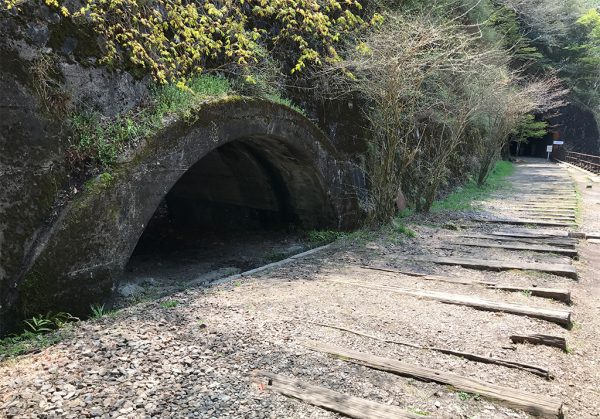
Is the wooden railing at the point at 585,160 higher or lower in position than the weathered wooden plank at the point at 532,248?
higher

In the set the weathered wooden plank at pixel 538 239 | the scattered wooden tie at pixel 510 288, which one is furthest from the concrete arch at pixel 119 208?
the weathered wooden plank at pixel 538 239

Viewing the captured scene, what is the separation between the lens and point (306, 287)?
557 centimetres

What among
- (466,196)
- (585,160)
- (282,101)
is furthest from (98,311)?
(585,160)

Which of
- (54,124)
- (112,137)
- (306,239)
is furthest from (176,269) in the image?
(54,124)

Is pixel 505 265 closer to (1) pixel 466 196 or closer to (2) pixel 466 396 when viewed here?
(2) pixel 466 396

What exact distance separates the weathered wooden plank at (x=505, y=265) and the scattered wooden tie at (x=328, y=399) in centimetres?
417

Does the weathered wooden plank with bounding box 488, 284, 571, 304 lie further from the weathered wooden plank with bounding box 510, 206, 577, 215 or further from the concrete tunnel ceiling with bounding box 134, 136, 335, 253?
the weathered wooden plank with bounding box 510, 206, 577, 215

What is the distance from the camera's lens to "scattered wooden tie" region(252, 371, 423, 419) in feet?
9.36

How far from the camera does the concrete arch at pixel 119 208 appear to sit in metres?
4.30

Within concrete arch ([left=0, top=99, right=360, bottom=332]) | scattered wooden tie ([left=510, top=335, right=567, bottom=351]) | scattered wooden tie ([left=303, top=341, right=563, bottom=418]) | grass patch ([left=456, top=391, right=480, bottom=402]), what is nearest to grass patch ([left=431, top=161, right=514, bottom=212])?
concrete arch ([left=0, top=99, right=360, bottom=332])

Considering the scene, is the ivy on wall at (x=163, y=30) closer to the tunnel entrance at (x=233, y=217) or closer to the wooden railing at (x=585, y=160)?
the tunnel entrance at (x=233, y=217)

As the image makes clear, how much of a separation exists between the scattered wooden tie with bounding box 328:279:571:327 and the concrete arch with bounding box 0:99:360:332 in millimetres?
2582

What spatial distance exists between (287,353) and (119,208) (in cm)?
244

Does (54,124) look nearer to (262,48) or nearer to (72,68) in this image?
(72,68)
